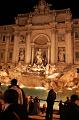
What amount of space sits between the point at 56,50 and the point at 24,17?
28.7 feet

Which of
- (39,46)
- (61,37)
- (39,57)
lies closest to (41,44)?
(39,46)

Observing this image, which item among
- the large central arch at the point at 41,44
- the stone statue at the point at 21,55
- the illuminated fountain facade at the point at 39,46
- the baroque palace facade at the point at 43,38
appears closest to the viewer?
the illuminated fountain facade at the point at 39,46

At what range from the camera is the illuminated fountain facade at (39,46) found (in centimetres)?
2790

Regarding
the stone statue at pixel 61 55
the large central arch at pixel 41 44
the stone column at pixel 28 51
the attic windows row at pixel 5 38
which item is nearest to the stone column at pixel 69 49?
the stone statue at pixel 61 55

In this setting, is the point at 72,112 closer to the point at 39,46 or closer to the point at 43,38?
the point at 43,38

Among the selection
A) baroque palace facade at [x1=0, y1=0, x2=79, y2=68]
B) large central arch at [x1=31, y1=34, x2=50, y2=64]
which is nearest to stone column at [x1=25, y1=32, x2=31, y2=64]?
baroque palace facade at [x1=0, y1=0, x2=79, y2=68]

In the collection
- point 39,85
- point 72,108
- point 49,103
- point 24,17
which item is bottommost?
point 39,85

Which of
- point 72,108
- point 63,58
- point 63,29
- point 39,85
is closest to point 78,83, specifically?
point 39,85

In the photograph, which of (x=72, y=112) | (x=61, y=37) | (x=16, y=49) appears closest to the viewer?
(x=72, y=112)

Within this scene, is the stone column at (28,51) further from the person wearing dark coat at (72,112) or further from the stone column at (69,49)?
the person wearing dark coat at (72,112)

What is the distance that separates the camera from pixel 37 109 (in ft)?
31.8

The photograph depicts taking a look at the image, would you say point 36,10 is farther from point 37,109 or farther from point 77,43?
point 37,109

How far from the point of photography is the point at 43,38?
3178 centimetres

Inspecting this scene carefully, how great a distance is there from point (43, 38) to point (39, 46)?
1.53 meters
